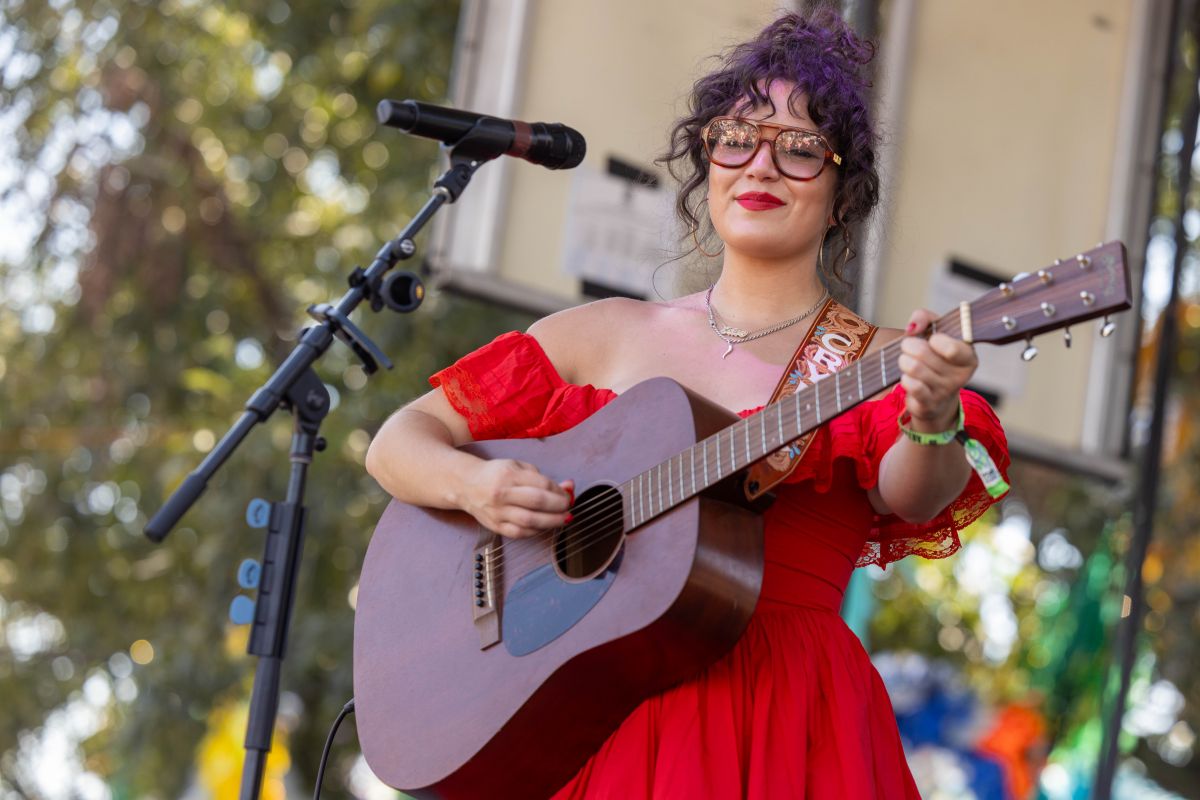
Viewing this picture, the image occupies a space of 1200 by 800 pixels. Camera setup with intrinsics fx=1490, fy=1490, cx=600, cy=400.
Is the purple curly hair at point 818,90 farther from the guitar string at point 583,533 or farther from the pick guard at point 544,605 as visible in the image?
the pick guard at point 544,605

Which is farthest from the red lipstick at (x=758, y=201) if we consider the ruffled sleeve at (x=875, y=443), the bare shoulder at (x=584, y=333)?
the ruffled sleeve at (x=875, y=443)

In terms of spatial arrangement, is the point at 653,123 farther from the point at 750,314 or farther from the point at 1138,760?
the point at 1138,760

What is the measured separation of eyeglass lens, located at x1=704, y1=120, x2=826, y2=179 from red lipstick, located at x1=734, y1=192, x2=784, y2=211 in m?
0.04

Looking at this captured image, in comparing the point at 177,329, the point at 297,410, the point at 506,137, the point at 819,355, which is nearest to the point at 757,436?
the point at 819,355

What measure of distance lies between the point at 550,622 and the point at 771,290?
662 mm

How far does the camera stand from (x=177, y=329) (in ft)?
27.3

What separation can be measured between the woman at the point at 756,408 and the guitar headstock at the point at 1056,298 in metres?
0.06

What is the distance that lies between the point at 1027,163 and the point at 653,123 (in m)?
1.42

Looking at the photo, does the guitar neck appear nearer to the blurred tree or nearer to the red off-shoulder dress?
the red off-shoulder dress

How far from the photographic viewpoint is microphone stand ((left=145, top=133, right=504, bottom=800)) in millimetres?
2926

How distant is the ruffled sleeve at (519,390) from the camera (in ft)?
8.09

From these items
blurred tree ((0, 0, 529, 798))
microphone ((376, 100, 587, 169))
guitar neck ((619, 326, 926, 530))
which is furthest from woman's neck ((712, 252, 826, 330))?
blurred tree ((0, 0, 529, 798))

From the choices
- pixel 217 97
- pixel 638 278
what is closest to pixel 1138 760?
pixel 638 278

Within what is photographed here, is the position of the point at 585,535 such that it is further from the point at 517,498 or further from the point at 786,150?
the point at 786,150
